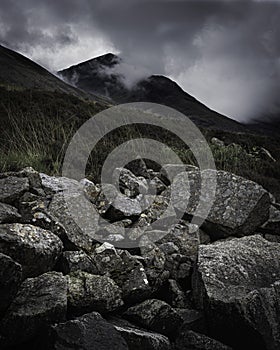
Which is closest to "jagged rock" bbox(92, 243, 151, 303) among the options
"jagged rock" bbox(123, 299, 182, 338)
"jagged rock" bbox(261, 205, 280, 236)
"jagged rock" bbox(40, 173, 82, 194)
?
"jagged rock" bbox(123, 299, 182, 338)

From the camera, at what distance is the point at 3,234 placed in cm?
274

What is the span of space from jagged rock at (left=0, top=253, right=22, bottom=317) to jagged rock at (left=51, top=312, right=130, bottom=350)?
0.36m

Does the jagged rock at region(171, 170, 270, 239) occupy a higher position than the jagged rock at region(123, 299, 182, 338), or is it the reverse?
the jagged rock at region(171, 170, 270, 239)

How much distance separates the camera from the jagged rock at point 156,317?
2.84 m

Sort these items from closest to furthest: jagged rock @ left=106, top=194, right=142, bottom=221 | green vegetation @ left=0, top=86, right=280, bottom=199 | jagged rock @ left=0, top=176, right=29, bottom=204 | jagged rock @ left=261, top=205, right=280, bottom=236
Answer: jagged rock @ left=0, top=176, right=29, bottom=204 < jagged rock @ left=106, top=194, right=142, bottom=221 < jagged rock @ left=261, top=205, right=280, bottom=236 < green vegetation @ left=0, top=86, right=280, bottom=199

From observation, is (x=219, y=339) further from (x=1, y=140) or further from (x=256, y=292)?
(x=1, y=140)

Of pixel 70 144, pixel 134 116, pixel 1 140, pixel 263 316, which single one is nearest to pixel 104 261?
pixel 263 316

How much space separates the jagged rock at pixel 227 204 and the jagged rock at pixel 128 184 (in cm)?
44

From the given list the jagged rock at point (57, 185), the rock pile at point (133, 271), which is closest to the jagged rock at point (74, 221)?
the rock pile at point (133, 271)

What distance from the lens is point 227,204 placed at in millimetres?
4328

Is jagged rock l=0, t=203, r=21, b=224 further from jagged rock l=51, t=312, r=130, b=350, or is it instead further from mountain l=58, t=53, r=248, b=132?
mountain l=58, t=53, r=248, b=132

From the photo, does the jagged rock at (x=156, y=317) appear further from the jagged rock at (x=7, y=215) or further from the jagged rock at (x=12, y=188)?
the jagged rock at (x=12, y=188)

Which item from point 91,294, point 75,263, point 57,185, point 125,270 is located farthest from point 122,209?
point 91,294

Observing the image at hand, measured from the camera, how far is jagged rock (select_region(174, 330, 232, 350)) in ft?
9.02
